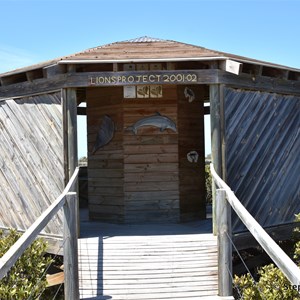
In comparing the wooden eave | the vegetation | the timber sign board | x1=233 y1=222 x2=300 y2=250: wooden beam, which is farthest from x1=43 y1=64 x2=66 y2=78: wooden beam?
the vegetation

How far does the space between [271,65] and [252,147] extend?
160 cm

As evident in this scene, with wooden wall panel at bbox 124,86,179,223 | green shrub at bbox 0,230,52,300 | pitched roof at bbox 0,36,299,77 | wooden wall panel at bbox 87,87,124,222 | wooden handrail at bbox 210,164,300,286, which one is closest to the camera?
wooden handrail at bbox 210,164,300,286

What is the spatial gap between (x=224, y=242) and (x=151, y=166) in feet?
12.7

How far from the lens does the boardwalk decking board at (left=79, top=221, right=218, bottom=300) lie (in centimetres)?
573

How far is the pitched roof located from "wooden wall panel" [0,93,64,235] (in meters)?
0.75

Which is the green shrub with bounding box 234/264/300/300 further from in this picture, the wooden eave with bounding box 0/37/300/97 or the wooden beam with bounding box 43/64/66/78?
the wooden beam with bounding box 43/64/66/78

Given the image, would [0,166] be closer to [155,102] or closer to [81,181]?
[155,102]

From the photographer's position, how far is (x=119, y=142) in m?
9.38

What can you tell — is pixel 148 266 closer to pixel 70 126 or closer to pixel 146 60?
pixel 70 126

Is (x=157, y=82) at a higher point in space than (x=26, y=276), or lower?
higher

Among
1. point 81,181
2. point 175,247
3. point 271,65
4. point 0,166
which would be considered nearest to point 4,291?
point 175,247

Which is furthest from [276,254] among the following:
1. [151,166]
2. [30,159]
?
[151,166]

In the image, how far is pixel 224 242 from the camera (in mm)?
5648

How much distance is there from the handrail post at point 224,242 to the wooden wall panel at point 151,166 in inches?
141
